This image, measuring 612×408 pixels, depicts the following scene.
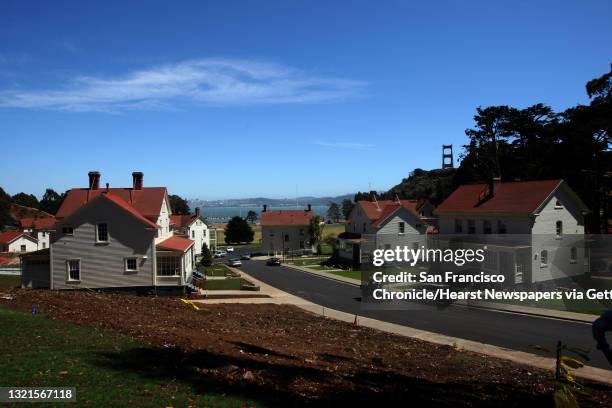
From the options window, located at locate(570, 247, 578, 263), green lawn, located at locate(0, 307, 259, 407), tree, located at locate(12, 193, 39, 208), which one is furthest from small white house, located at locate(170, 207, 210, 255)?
tree, located at locate(12, 193, 39, 208)

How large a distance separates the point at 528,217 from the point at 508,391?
27372 millimetres

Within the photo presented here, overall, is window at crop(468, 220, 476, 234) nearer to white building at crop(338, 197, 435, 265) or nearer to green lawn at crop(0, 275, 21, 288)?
white building at crop(338, 197, 435, 265)

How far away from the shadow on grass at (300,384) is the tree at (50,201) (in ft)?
539

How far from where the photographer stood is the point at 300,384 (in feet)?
37.2

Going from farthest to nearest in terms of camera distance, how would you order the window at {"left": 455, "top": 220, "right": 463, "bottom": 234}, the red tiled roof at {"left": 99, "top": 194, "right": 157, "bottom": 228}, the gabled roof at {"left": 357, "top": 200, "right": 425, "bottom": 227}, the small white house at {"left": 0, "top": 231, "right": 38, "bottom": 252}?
the small white house at {"left": 0, "top": 231, "right": 38, "bottom": 252}, the gabled roof at {"left": 357, "top": 200, "right": 425, "bottom": 227}, the window at {"left": 455, "top": 220, "right": 463, "bottom": 234}, the red tiled roof at {"left": 99, "top": 194, "right": 157, "bottom": 228}

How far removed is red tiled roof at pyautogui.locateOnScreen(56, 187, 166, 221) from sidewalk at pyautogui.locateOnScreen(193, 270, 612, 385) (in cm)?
880

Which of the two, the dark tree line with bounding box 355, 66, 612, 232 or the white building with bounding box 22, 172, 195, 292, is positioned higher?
the dark tree line with bounding box 355, 66, 612, 232

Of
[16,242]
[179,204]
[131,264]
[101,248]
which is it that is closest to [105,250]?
[101,248]

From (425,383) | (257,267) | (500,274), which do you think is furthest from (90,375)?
(257,267)

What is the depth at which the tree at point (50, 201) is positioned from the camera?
162250 mm

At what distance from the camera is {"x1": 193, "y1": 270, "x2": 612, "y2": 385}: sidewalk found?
16969 millimetres

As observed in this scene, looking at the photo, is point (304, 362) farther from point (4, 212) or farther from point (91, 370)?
point (4, 212)

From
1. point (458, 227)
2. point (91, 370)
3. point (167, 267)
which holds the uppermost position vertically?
point (458, 227)

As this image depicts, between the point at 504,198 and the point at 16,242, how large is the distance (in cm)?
7611
